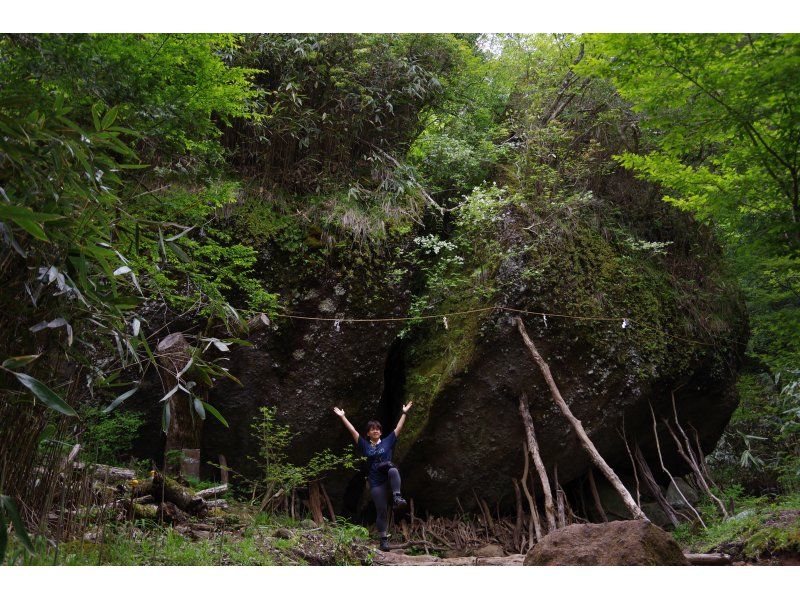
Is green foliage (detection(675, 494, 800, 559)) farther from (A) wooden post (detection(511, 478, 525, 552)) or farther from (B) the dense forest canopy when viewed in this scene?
(A) wooden post (detection(511, 478, 525, 552))

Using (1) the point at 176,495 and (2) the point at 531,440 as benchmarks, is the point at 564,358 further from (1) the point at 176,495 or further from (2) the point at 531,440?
(1) the point at 176,495

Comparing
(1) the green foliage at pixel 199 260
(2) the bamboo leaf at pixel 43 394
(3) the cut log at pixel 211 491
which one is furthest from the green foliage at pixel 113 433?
(2) the bamboo leaf at pixel 43 394

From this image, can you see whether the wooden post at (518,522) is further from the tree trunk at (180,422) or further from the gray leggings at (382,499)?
the tree trunk at (180,422)

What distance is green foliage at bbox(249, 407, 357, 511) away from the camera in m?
5.22

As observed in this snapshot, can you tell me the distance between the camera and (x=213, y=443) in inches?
233

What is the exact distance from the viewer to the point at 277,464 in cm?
543

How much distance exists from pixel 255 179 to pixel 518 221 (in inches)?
125

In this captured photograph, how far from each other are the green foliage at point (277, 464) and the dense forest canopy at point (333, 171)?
0.74m

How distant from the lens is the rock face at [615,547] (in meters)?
3.13

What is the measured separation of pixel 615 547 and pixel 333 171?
16.8ft

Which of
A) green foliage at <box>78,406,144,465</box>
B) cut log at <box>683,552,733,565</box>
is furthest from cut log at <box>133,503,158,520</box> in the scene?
cut log at <box>683,552,733,565</box>

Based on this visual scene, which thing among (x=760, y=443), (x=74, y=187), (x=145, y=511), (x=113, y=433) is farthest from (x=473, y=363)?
(x=760, y=443)

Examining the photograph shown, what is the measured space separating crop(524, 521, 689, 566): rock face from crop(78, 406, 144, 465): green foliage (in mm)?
3927
